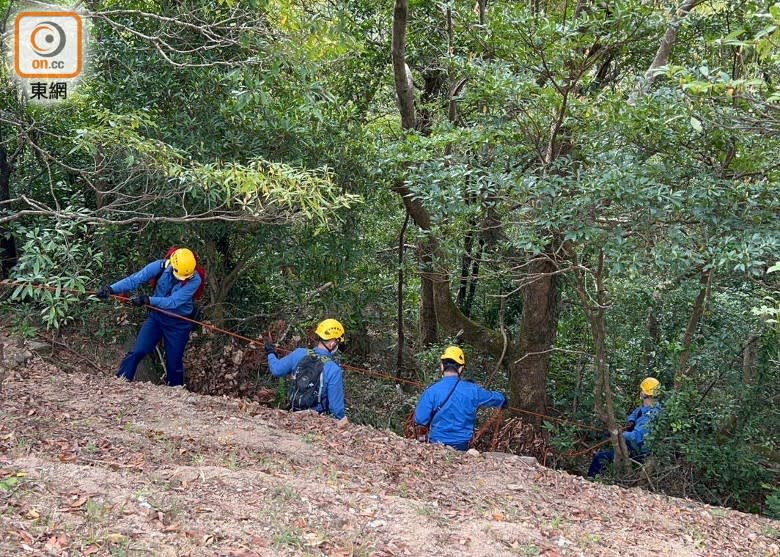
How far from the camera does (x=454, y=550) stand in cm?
384

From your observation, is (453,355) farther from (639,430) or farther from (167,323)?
(167,323)

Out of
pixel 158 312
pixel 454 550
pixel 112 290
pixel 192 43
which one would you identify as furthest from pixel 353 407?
pixel 454 550

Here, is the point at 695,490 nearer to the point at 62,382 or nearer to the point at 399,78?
the point at 399,78

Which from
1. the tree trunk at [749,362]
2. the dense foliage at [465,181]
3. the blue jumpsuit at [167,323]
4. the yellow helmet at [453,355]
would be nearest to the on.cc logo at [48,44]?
the dense foliage at [465,181]

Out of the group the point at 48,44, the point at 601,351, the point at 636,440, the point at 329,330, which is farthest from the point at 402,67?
the point at 636,440

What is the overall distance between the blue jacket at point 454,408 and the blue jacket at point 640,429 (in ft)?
7.27

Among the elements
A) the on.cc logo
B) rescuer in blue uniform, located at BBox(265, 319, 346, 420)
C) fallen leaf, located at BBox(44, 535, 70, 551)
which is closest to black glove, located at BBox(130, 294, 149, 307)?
rescuer in blue uniform, located at BBox(265, 319, 346, 420)

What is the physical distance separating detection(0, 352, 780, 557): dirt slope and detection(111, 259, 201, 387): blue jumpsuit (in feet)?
2.99

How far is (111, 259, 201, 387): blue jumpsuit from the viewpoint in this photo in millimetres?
7117

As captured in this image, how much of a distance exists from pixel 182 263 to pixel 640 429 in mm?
5558

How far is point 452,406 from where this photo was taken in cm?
685

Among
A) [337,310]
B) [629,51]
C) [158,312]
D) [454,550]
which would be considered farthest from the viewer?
[337,310]

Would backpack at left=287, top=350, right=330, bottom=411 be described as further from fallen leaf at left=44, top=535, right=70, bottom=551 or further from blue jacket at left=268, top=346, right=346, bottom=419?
fallen leaf at left=44, top=535, right=70, bottom=551

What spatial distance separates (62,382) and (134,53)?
10.7 ft
